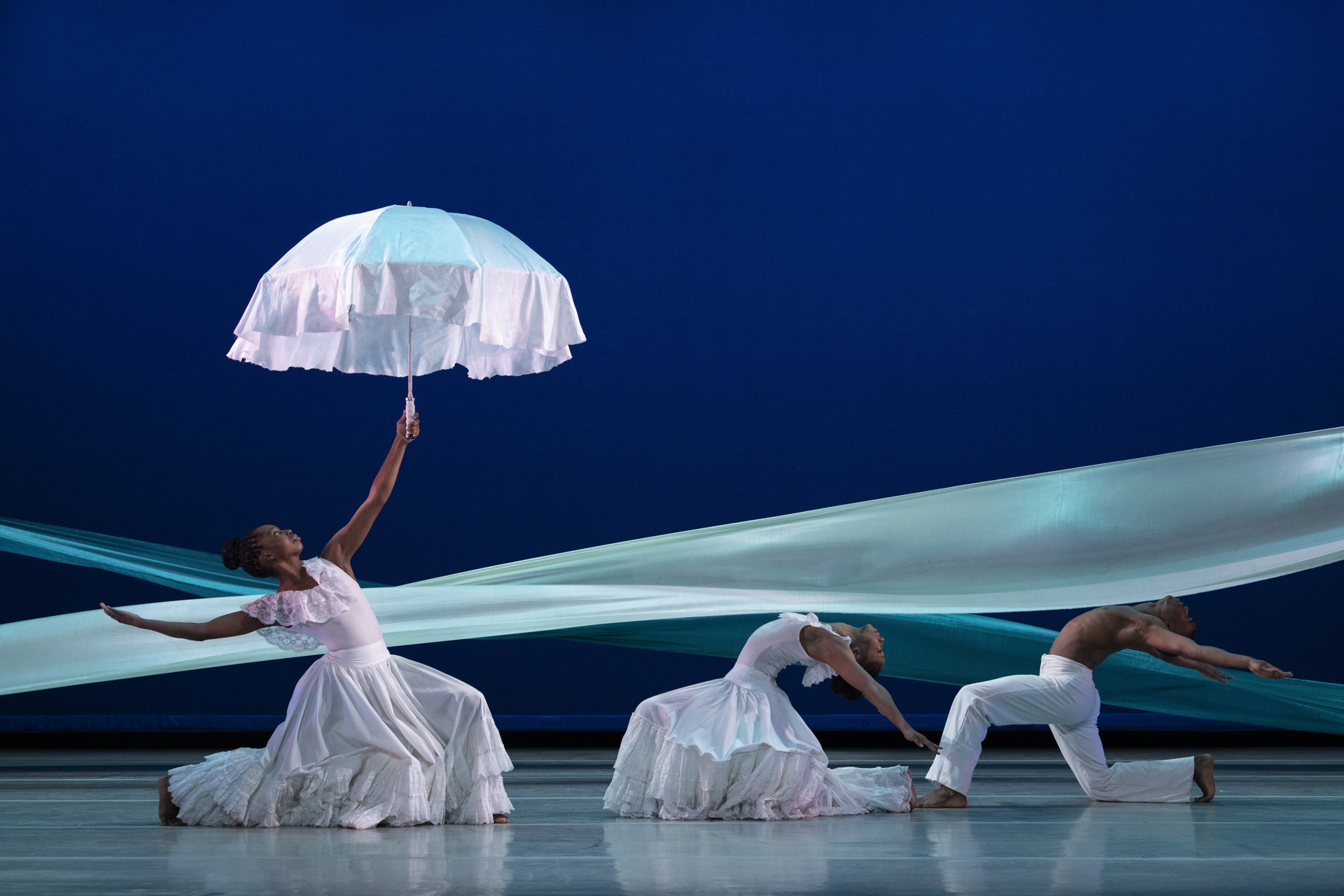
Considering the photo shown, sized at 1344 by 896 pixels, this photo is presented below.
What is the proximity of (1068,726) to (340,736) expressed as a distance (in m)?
2.18

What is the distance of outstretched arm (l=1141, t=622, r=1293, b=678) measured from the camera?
3.75 meters

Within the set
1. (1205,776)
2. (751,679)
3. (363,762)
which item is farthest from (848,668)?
(363,762)

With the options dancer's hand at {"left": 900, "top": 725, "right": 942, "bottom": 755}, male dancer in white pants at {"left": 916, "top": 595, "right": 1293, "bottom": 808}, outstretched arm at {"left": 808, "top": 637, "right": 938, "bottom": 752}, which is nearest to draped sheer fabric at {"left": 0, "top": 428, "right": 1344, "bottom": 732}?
male dancer in white pants at {"left": 916, "top": 595, "right": 1293, "bottom": 808}

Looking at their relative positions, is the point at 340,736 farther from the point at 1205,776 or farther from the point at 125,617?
the point at 1205,776

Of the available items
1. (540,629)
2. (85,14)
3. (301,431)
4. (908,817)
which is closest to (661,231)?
(301,431)

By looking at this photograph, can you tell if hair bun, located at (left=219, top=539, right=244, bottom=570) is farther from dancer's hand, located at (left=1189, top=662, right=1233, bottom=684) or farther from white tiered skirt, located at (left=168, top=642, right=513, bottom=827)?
dancer's hand, located at (left=1189, top=662, right=1233, bottom=684)

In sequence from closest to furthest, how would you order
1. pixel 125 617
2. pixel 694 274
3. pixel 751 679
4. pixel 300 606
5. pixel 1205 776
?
1. pixel 125 617
2. pixel 300 606
3. pixel 751 679
4. pixel 1205 776
5. pixel 694 274

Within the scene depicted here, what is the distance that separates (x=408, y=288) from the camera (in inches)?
145

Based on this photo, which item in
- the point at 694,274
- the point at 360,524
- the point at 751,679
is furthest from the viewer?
the point at 694,274

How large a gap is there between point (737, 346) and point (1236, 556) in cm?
271

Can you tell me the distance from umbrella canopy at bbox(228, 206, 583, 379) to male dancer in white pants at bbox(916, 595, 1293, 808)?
167cm

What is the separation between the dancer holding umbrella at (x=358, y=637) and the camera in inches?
144

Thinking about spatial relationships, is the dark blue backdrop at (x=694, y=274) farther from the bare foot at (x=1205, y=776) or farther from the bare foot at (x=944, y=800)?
the bare foot at (x=944, y=800)

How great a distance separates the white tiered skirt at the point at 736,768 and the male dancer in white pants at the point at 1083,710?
180 mm
